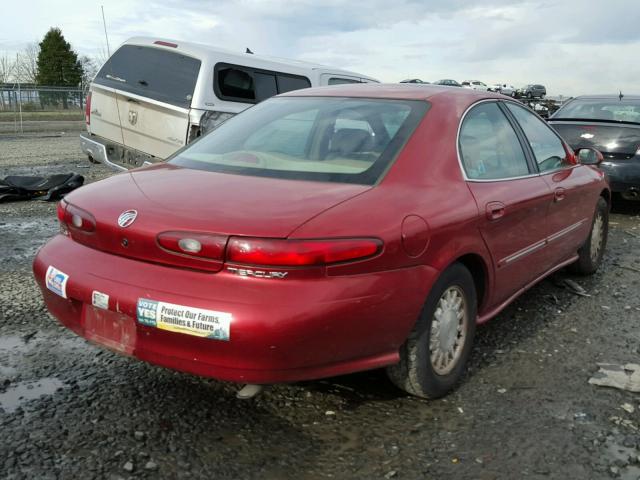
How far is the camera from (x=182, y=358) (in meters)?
2.53

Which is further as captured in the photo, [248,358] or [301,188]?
[301,188]

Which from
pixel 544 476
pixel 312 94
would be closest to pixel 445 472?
pixel 544 476

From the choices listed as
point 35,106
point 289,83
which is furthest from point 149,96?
point 35,106

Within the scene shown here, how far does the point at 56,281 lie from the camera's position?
2863 millimetres

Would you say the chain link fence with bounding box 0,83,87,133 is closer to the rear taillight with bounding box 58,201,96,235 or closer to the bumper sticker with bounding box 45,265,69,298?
the rear taillight with bounding box 58,201,96,235

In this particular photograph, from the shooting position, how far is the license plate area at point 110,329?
103 inches

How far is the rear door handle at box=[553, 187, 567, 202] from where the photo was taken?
4.19m

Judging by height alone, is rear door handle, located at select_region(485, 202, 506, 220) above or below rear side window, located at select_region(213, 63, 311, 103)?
below

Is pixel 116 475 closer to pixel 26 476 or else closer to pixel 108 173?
pixel 26 476

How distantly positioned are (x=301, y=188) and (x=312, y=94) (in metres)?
1.28

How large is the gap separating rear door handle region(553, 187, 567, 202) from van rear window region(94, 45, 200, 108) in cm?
441

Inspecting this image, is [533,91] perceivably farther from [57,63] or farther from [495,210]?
[495,210]

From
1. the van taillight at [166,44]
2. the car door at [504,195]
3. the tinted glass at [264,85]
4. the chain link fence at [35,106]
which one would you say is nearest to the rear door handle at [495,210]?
the car door at [504,195]

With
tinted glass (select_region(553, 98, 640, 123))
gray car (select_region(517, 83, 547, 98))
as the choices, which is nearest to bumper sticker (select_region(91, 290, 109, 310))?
tinted glass (select_region(553, 98, 640, 123))
